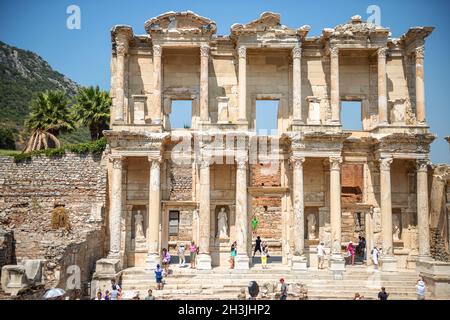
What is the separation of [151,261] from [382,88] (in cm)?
1297

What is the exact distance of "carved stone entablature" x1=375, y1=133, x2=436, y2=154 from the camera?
23.8 meters

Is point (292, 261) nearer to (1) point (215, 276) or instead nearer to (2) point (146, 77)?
(1) point (215, 276)

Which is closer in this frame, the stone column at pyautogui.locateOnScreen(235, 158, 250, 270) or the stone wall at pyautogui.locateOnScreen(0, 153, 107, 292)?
the stone column at pyautogui.locateOnScreen(235, 158, 250, 270)

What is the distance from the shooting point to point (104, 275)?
813 inches

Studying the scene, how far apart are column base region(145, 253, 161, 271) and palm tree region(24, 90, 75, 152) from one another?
16.4 metres

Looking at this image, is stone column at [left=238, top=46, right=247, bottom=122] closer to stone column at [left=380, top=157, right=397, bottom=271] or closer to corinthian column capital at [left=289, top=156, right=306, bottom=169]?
corinthian column capital at [left=289, top=156, right=306, bottom=169]

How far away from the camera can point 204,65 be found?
24.2 m

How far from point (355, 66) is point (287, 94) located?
12.2ft

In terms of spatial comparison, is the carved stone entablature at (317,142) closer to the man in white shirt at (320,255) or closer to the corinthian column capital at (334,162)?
the corinthian column capital at (334,162)

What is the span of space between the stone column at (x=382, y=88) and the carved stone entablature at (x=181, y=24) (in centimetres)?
775

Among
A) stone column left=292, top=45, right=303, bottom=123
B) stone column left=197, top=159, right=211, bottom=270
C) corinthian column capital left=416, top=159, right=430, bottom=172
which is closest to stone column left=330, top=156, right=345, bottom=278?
stone column left=292, top=45, right=303, bottom=123

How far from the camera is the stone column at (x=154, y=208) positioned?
905 inches

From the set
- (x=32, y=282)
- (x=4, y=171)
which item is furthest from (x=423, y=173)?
(x=4, y=171)

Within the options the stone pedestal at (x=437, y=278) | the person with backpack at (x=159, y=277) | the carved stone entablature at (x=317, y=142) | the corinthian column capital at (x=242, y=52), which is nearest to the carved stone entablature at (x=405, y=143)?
the carved stone entablature at (x=317, y=142)
